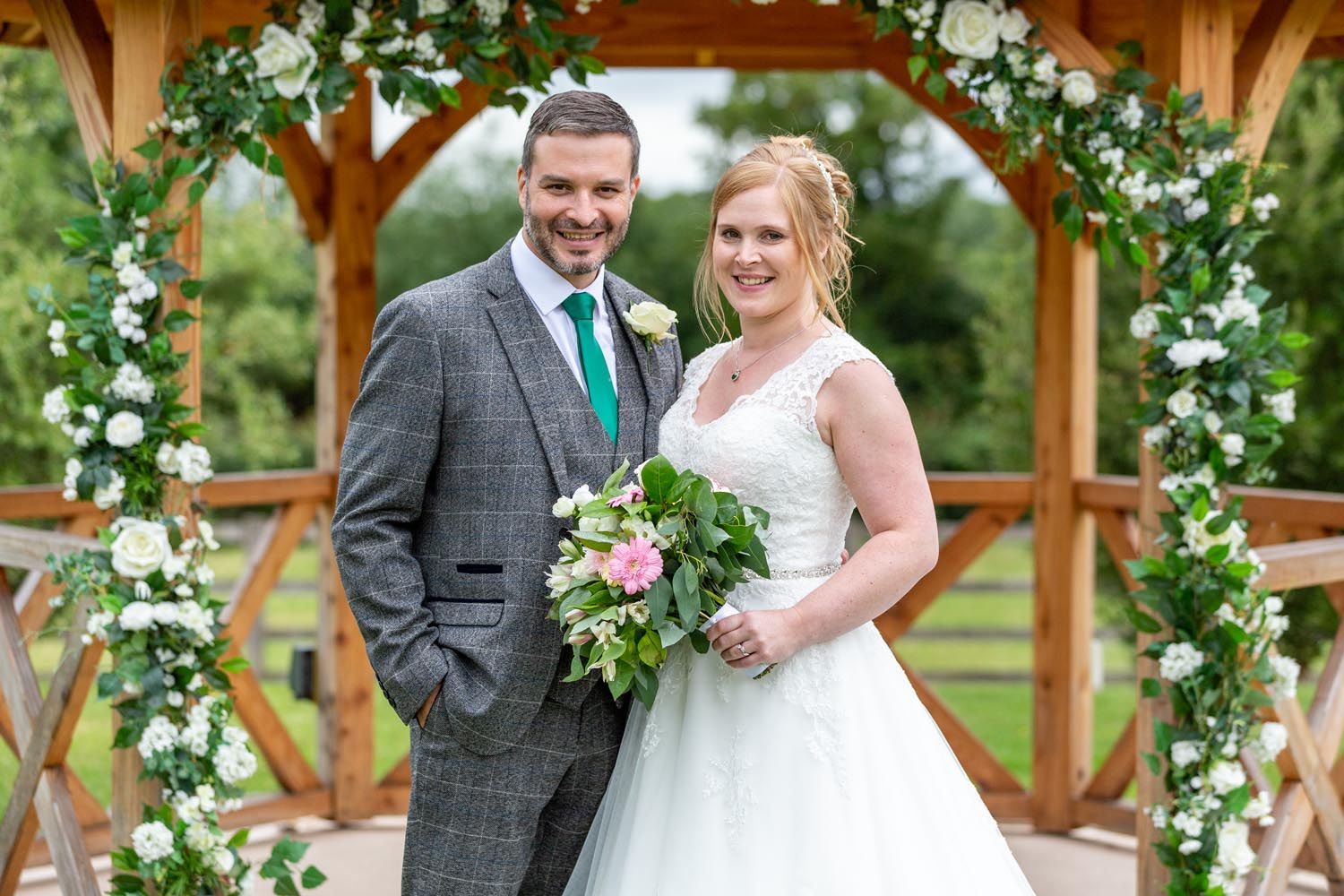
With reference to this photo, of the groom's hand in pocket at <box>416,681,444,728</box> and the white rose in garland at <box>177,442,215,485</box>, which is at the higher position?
the white rose in garland at <box>177,442,215,485</box>

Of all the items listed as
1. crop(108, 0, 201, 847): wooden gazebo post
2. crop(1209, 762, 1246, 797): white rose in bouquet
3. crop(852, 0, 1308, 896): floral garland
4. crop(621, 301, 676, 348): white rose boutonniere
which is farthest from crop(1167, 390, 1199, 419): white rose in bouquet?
crop(108, 0, 201, 847): wooden gazebo post

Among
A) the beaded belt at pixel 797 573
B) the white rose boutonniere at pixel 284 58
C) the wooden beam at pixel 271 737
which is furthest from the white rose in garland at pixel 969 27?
Result: the wooden beam at pixel 271 737

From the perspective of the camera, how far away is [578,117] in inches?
119

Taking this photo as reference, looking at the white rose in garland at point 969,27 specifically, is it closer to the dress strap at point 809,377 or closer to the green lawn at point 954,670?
the dress strap at point 809,377

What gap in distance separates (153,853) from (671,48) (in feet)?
12.0

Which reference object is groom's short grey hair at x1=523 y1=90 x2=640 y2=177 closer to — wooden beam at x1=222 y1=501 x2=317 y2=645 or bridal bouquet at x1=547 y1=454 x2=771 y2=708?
bridal bouquet at x1=547 y1=454 x2=771 y2=708

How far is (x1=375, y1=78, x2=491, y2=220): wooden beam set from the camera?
19.5 feet

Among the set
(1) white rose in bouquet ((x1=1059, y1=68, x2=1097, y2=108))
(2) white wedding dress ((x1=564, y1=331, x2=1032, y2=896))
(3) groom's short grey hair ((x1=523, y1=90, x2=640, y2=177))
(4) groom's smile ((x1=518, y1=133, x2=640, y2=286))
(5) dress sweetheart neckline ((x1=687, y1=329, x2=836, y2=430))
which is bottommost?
(2) white wedding dress ((x1=564, y1=331, x2=1032, y2=896))

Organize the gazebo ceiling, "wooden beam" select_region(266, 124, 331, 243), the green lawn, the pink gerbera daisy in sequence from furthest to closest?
the green lawn, "wooden beam" select_region(266, 124, 331, 243), the gazebo ceiling, the pink gerbera daisy

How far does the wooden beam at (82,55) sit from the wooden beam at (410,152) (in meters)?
2.01

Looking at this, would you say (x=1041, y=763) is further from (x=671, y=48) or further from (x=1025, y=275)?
(x=1025, y=275)

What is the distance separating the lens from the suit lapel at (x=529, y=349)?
3.08 m

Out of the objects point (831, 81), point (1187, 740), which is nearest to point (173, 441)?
point (1187, 740)

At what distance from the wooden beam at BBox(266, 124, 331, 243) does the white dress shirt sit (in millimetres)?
2700
